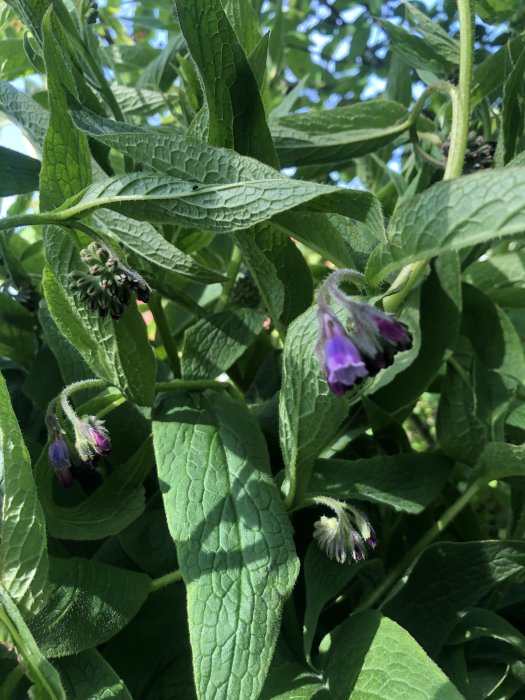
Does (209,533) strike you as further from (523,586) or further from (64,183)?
(523,586)

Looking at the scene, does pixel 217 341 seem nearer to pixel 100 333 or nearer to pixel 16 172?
pixel 100 333

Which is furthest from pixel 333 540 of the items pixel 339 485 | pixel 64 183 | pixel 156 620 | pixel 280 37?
pixel 280 37

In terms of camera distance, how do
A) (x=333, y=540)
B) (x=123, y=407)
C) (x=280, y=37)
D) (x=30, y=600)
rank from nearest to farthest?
(x=30, y=600)
(x=333, y=540)
(x=123, y=407)
(x=280, y=37)

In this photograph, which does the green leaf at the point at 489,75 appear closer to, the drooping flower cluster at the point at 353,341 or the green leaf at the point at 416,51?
the green leaf at the point at 416,51

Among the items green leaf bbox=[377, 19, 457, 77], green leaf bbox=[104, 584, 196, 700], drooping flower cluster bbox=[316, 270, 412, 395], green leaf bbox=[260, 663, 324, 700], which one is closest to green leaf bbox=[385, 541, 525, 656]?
green leaf bbox=[260, 663, 324, 700]

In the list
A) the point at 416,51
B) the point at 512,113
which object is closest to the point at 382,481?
the point at 512,113

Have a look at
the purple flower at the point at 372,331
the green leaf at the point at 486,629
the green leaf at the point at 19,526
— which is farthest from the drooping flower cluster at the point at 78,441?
the green leaf at the point at 486,629
